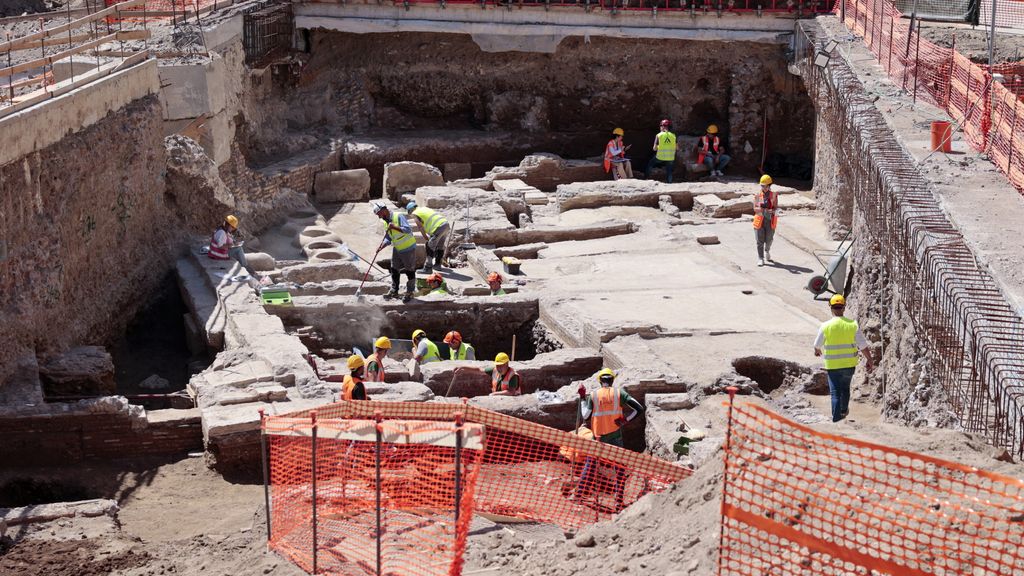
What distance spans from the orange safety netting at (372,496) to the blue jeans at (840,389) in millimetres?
Result: 3131

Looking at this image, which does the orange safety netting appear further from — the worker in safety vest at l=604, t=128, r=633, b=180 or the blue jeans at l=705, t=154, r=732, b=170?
the blue jeans at l=705, t=154, r=732, b=170

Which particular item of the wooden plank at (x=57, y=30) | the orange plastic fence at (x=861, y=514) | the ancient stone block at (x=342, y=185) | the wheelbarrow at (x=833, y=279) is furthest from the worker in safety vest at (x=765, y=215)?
the orange plastic fence at (x=861, y=514)

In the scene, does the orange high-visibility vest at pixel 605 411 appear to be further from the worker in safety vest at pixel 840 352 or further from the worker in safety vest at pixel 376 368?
the worker in safety vest at pixel 376 368

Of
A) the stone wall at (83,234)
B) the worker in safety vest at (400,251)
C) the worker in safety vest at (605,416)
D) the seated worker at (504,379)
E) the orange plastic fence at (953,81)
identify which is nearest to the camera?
the worker in safety vest at (605,416)

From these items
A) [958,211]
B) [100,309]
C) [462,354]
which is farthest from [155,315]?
[958,211]

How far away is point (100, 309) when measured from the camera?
48.9ft

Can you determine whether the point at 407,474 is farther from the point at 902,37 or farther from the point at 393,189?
the point at 393,189

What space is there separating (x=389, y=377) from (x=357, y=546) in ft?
14.2

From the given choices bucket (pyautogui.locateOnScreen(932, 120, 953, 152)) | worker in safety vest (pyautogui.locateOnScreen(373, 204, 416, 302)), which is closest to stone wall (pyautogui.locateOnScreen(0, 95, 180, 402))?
worker in safety vest (pyautogui.locateOnScreen(373, 204, 416, 302))

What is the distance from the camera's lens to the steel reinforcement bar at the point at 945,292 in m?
8.01

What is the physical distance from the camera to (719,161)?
24.4 metres

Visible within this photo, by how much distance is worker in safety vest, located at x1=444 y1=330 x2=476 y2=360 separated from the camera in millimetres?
13789

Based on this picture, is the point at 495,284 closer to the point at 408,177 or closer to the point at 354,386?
the point at 354,386

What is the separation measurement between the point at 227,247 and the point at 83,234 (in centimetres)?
228
